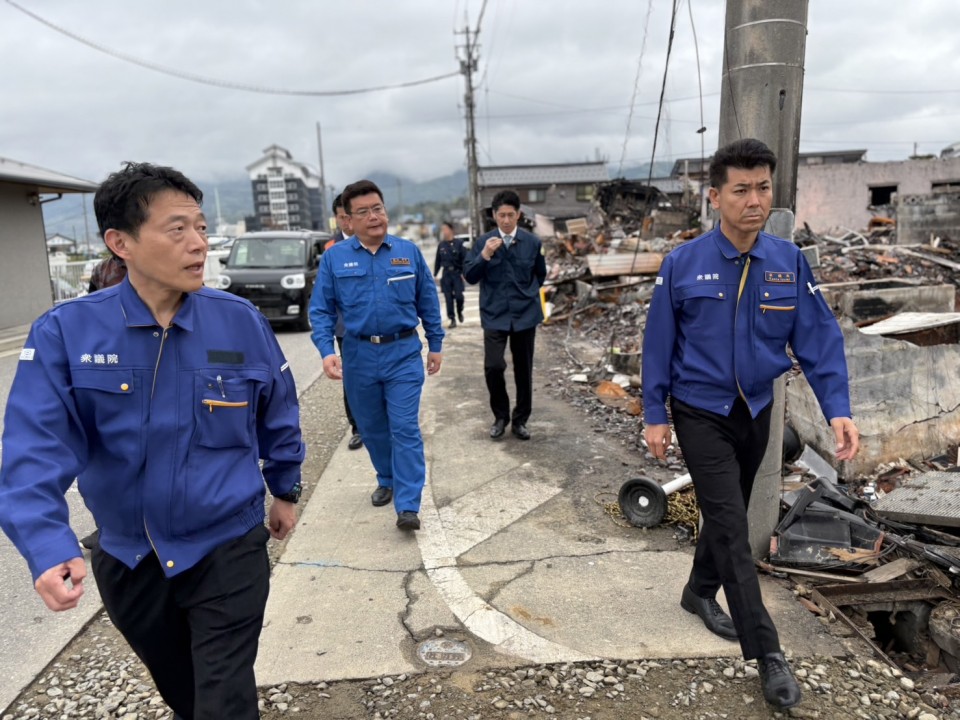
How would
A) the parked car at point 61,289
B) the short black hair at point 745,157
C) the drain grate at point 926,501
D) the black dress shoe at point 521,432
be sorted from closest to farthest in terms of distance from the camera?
the short black hair at point 745,157, the drain grate at point 926,501, the black dress shoe at point 521,432, the parked car at point 61,289

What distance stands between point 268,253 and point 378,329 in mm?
10931

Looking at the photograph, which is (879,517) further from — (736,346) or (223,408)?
(223,408)

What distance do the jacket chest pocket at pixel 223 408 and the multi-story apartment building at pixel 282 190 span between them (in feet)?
278

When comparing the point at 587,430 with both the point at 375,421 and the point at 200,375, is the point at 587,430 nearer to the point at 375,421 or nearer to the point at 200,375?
the point at 375,421

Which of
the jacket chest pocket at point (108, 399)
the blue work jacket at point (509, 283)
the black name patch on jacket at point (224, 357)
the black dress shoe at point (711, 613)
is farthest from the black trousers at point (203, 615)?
the blue work jacket at point (509, 283)

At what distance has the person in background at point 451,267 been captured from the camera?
13477 mm

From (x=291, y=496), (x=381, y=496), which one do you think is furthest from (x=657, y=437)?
(x=381, y=496)

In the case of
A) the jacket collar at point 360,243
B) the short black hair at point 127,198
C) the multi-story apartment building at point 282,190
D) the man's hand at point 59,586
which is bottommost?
the man's hand at point 59,586

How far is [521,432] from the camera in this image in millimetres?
6031

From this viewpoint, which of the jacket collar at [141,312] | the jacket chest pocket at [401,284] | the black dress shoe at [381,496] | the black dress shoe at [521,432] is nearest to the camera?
the jacket collar at [141,312]

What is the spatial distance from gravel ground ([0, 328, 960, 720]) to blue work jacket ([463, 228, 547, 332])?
3346 mm

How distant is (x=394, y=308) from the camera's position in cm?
421

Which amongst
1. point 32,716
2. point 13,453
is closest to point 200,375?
point 13,453

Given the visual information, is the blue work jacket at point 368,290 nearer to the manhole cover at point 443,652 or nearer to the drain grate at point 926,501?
the manhole cover at point 443,652
